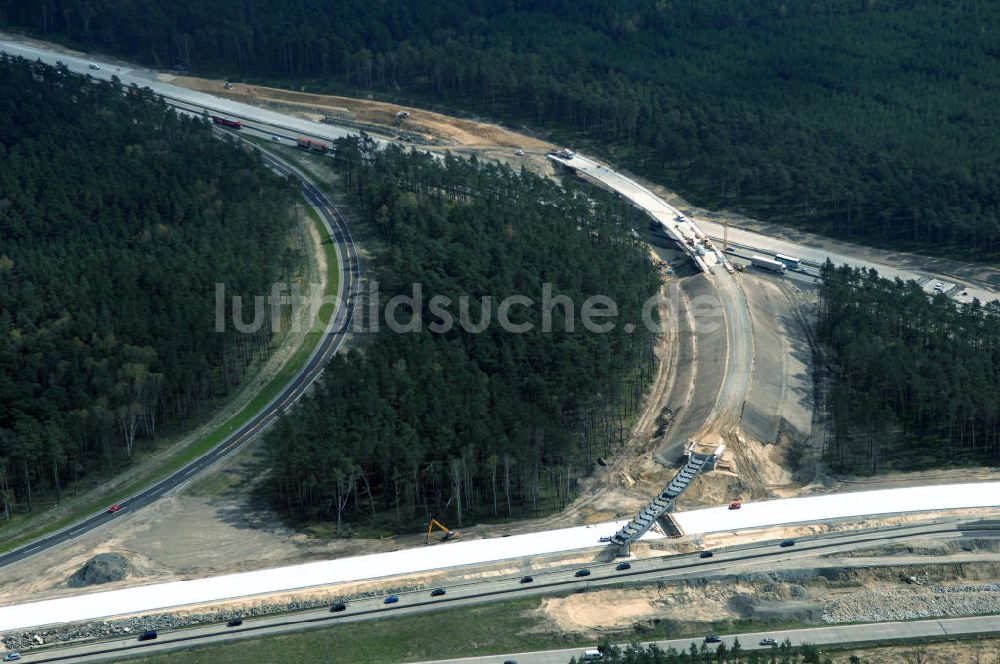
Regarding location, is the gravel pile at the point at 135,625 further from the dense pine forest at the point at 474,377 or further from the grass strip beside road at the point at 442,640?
the dense pine forest at the point at 474,377

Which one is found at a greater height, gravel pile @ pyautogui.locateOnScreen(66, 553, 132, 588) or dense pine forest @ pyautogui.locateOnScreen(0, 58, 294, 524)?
dense pine forest @ pyautogui.locateOnScreen(0, 58, 294, 524)

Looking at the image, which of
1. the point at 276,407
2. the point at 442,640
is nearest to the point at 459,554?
the point at 442,640

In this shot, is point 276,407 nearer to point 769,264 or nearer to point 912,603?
point 912,603

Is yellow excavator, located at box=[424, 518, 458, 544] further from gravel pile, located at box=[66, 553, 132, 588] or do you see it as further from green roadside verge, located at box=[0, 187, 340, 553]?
green roadside verge, located at box=[0, 187, 340, 553]

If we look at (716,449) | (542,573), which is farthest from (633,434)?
(542,573)

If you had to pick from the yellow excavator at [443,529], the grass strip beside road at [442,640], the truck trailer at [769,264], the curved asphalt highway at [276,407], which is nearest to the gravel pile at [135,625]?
the grass strip beside road at [442,640]

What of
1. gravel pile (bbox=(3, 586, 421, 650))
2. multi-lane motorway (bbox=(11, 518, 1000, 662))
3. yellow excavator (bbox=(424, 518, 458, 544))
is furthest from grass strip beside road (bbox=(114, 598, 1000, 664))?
yellow excavator (bbox=(424, 518, 458, 544))
